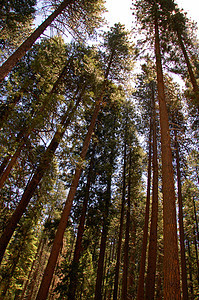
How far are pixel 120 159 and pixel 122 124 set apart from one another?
3.32 meters

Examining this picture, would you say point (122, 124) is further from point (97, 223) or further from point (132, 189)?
point (97, 223)

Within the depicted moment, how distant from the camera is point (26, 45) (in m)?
6.70

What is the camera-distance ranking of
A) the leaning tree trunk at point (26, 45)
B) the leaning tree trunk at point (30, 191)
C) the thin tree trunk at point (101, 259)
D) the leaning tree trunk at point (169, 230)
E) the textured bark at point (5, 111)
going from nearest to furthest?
the leaning tree trunk at point (169, 230), the leaning tree trunk at point (26, 45), the textured bark at point (5, 111), the leaning tree trunk at point (30, 191), the thin tree trunk at point (101, 259)

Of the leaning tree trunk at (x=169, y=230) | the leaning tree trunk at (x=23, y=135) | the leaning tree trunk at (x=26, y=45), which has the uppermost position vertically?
the leaning tree trunk at (x=26, y=45)

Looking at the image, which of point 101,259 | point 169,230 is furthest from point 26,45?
point 101,259

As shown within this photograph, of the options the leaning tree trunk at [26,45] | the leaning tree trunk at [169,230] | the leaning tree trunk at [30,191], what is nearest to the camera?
the leaning tree trunk at [169,230]

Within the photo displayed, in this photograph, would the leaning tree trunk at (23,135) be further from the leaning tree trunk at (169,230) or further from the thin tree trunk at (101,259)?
the thin tree trunk at (101,259)

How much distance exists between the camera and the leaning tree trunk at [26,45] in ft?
19.3

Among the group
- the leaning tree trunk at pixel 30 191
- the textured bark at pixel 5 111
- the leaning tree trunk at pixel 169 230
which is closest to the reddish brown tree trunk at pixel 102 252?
the leaning tree trunk at pixel 30 191

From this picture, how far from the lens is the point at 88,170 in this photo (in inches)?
468

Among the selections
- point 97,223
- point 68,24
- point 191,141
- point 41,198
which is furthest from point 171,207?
point 68,24

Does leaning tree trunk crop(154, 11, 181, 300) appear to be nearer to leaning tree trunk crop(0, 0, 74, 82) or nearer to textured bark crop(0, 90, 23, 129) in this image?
textured bark crop(0, 90, 23, 129)

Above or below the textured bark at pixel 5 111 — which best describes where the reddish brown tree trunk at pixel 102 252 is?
below

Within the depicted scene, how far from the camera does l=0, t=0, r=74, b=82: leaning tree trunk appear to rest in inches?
232
